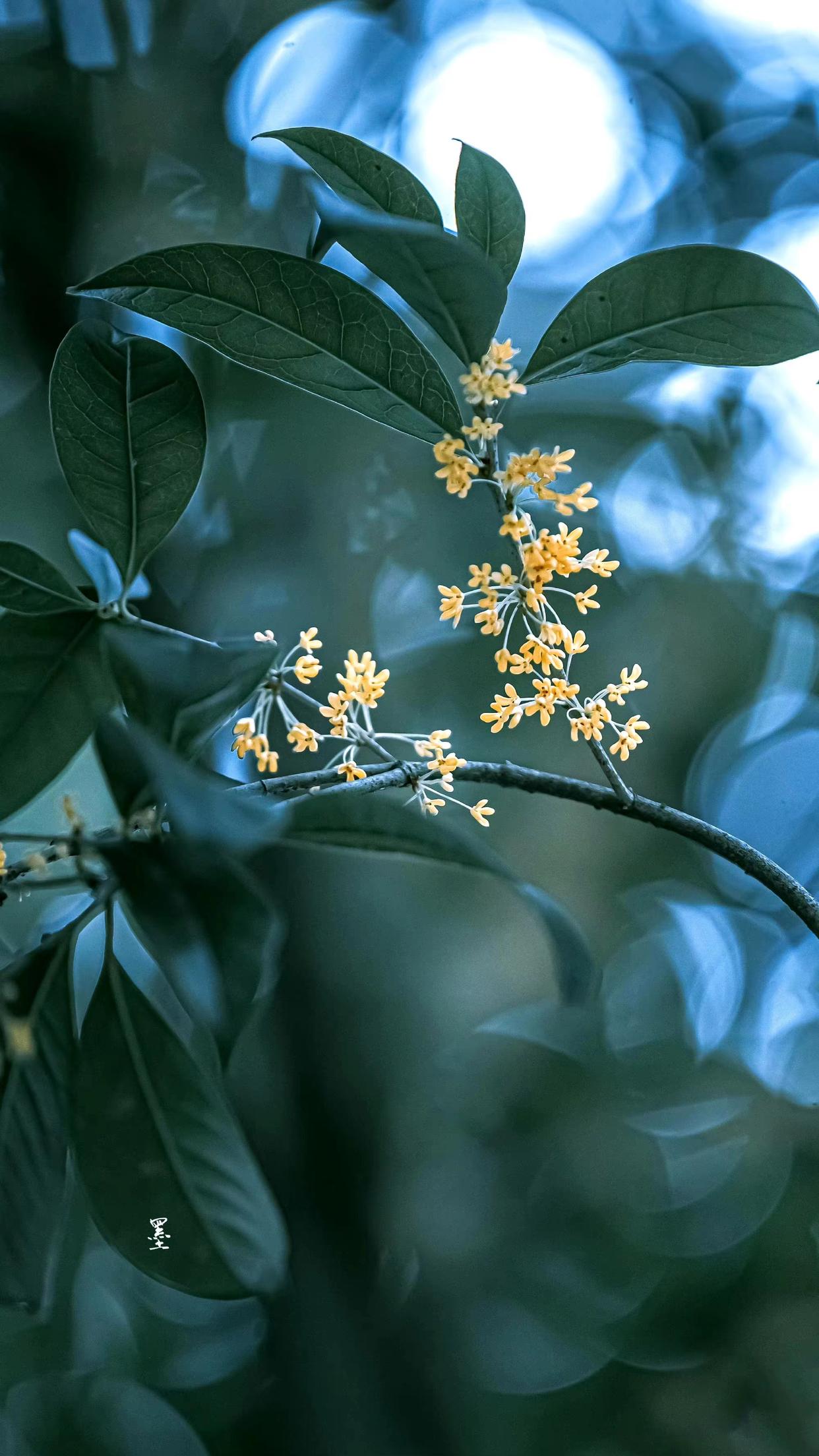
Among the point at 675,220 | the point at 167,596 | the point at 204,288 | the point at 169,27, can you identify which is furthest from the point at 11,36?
the point at 204,288

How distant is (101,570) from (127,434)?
3.1 inches

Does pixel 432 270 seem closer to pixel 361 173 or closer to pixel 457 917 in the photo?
pixel 361 173

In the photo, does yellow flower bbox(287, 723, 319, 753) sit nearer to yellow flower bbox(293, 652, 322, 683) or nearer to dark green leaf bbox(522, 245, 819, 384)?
yellow flower bbox(293, 652, 322, 683)

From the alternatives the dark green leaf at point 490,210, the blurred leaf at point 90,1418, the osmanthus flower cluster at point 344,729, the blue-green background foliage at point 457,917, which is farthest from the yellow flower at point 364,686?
the blurred leaf at point 90,1418

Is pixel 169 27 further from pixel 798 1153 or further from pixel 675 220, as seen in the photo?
pixel 798 1153

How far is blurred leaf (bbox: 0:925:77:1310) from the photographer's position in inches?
Answer: 16.5

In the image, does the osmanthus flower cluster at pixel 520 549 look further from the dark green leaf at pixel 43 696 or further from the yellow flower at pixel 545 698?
the dark green leaf at pixel 43 696

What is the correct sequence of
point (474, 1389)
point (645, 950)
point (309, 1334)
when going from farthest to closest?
point (645, 950) < point (474, 1389) < point (309, 1334)

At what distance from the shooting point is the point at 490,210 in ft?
1.59

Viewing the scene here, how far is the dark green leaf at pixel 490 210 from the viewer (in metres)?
0.48

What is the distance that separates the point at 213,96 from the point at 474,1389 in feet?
9.13

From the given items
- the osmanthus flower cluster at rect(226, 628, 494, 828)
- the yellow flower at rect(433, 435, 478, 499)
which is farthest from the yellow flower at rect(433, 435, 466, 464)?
the osmanthus flower cluster at rect(226, 628, 494, 828)

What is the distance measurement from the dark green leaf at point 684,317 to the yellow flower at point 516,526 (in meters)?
0.07

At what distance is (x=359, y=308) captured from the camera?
471 millimetres
